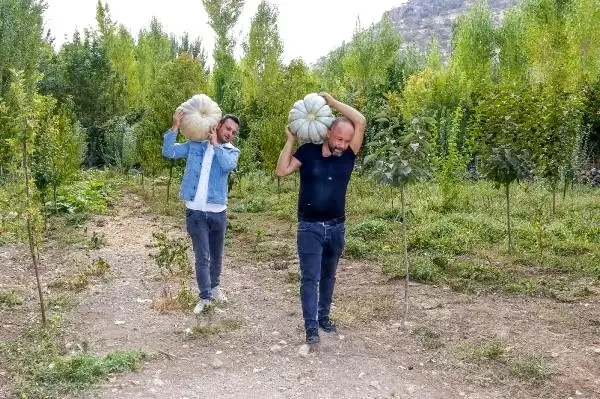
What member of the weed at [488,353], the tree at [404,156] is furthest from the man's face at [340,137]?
the weed at [488,353]

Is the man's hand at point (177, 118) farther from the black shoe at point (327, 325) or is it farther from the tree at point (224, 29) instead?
the tree at point (224, 29)

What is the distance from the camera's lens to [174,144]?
235 inches

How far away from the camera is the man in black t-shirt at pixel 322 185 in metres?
5.02

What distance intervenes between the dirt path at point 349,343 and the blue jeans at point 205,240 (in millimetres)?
376

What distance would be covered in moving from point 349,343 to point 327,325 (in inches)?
11.6

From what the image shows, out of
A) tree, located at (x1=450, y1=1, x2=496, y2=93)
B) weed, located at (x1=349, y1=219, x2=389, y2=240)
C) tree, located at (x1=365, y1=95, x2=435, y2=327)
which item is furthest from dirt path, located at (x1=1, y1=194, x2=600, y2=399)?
tree, located at (x1=450, y1=1, x2=496, y2=93)

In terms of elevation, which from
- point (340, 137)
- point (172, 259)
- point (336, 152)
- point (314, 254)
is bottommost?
point (172, 259)

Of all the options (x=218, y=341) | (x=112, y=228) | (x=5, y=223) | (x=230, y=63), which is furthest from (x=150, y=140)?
(x=230, y=63)

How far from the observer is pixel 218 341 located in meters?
5.49

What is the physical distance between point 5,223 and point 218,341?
7.41ft

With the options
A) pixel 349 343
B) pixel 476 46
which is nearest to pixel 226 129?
pixel 349 343

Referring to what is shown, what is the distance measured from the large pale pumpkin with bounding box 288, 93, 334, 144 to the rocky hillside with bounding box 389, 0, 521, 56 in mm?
95706

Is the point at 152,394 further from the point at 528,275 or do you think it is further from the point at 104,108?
the point at 104,108

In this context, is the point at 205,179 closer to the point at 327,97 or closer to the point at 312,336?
the point at 327,97
